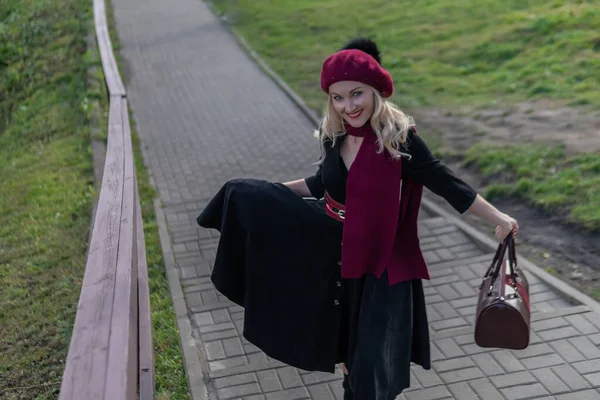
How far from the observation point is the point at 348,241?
3408 millimetres

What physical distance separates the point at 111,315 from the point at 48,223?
16.7 feet

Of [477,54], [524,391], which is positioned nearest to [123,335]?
[524,391]

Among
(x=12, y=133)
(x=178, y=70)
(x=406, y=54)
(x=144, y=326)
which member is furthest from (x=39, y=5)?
(x=144, y=326)

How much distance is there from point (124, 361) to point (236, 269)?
1587 mm

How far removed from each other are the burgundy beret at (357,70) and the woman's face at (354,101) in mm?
29

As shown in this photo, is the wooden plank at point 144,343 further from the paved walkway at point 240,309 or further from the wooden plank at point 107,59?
the wooden plank at point 107,59

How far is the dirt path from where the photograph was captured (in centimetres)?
587

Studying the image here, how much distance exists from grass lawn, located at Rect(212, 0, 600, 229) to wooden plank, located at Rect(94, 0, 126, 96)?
304cm

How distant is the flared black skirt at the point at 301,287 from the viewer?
3.46m

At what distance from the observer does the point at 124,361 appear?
214cm

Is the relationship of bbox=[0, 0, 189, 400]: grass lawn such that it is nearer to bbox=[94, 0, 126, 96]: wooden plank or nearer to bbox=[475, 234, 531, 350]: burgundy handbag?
bbox=[94, 0, 126, 96]: wooden plank

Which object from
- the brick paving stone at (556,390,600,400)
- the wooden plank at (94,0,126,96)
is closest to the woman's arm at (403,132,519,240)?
the brick paving stone at (556,390,600,400)

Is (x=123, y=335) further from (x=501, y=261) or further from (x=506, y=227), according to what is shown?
(x=501, y=261)

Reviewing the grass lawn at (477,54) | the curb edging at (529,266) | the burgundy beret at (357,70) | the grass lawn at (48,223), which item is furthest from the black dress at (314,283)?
the grass lawn at (477,54)
